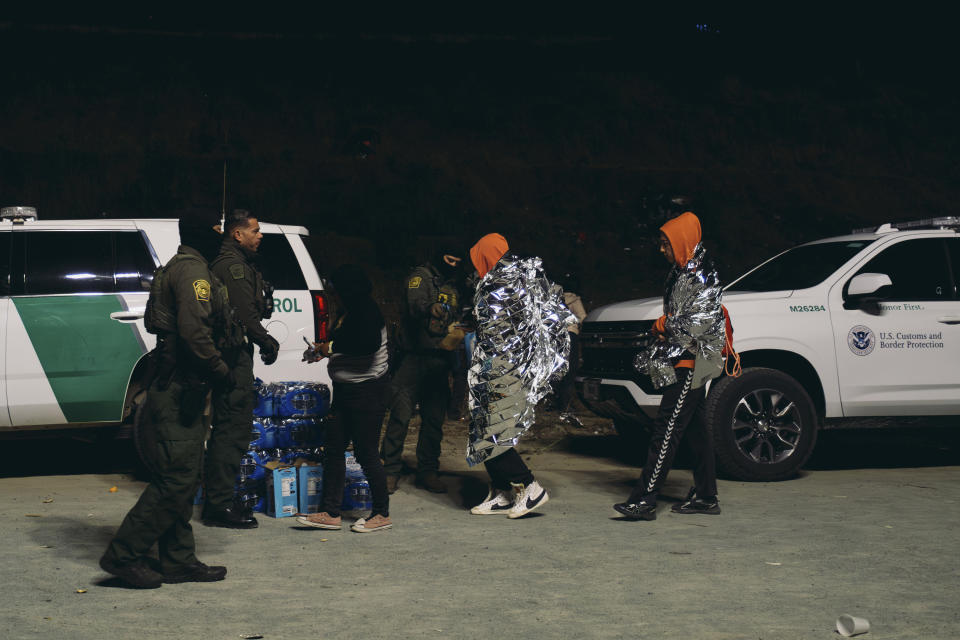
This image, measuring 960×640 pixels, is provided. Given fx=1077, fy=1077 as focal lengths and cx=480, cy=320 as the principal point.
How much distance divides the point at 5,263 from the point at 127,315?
100cm

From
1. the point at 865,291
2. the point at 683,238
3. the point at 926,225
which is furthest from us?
the point at 926,225

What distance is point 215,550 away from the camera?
6.27 metres

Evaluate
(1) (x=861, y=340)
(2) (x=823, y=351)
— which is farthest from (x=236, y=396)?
(1) (x=861, y=340)

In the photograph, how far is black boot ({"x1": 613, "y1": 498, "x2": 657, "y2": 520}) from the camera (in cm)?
710

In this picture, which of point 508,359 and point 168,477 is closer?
point 168,477

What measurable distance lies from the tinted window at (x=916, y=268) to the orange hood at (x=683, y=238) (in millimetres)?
2633

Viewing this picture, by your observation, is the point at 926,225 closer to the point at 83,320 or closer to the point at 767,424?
the point at 767,424

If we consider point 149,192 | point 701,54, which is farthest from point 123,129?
point 701,54

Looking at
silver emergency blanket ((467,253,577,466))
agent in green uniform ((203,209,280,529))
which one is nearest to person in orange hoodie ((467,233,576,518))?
silver emergency blanket ((467,253,577,466))

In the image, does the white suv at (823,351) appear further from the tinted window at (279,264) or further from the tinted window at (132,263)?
the tinted window at (132,263)

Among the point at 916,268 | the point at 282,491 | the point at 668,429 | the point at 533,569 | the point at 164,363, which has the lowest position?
the point at 533,569

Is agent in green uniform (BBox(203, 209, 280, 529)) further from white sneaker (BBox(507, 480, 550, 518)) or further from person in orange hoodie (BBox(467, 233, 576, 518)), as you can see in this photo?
white sneaker (BBox(507, 480, 550, 518))

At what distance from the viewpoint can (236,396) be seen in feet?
22.5

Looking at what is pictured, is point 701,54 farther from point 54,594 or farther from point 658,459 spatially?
point 54,594
